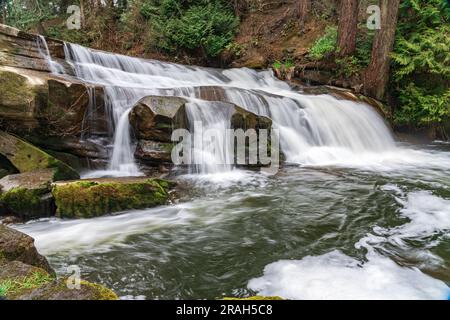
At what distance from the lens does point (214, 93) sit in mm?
9250

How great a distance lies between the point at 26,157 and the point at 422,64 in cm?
1040

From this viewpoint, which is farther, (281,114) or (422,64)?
(422,64)

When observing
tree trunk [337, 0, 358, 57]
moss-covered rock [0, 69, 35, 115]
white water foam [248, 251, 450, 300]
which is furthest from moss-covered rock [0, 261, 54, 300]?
tree trunk [337, 0, 358, 57]

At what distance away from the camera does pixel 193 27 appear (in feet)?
49.1

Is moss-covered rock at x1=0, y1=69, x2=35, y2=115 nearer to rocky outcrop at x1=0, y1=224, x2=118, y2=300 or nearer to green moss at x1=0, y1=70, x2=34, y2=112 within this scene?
green moss at x1=0, y1=70, x2=34, y2=112

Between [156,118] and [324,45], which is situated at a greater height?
[324,45]

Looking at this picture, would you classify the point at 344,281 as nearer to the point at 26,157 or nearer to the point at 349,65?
the point at 26,157

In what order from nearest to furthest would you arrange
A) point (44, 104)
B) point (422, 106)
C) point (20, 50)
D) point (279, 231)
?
1. point (279, 231)
2. point (44, 104)
3. point (20, 50)
4. point (422, 106)

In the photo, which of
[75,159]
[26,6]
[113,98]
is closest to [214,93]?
[113,98]

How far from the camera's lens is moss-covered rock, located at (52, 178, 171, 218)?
5312 mm

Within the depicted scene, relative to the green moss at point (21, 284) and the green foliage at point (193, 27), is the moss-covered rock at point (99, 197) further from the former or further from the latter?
the green foliage at point (193, 27)

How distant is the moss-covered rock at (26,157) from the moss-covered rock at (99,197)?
113cm

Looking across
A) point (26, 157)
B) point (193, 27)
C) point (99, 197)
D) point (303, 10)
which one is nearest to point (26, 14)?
point (193, 27)

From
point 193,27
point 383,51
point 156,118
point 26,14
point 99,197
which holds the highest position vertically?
point 26,14
